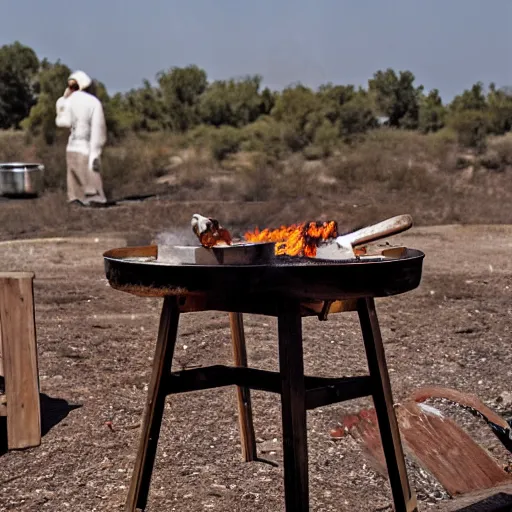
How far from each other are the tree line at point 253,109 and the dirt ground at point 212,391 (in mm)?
16260

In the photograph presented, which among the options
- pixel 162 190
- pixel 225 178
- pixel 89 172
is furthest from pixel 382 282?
pixel 225 178

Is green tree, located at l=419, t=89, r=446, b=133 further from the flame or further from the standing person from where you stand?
the flame

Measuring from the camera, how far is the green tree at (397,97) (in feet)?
121

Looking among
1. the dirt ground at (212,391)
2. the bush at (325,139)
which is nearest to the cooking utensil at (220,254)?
the dirt ground at (212,391)

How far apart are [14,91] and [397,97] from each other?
17274 mm

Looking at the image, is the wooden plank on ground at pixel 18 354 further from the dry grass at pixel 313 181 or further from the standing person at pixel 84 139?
the standing person at pixel 84 139

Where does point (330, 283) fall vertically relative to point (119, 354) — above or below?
above

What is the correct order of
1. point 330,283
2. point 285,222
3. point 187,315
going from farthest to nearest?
point 285,222 → point 187,315 → point 330,283

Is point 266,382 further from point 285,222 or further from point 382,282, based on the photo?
point 285,222

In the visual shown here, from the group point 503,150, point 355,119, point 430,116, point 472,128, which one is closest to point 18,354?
point 503,150

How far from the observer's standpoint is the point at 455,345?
6512 millimetres

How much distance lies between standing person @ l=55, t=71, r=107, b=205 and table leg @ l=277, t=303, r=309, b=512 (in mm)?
11992

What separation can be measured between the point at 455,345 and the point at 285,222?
651cm

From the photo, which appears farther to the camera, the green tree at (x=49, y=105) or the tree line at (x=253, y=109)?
the tree line at (x=253, y=109)
